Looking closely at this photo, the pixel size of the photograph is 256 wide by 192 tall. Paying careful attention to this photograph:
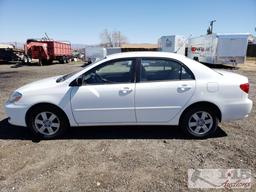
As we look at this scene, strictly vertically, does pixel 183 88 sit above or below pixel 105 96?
above

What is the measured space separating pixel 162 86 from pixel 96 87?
121 centimetres

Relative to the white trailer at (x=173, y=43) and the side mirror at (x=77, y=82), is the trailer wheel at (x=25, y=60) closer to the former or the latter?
the white trailer at (x=173, y=43)

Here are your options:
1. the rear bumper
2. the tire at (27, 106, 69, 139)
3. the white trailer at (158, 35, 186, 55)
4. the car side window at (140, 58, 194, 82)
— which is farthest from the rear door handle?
the white trailer at (158, 35, 186, 55)

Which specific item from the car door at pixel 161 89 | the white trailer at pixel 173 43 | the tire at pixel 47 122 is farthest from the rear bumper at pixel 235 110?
the white trailer at pixel 173 43

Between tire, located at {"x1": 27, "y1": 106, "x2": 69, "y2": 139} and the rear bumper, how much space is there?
299 cm

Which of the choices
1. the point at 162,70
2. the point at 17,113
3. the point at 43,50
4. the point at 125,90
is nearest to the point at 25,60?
the point at 43,50

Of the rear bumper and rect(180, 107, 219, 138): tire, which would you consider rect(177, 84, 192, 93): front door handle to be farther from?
the rear bumper

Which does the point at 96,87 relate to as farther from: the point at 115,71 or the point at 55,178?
the point at 55,178

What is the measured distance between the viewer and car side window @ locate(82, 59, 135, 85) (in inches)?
189

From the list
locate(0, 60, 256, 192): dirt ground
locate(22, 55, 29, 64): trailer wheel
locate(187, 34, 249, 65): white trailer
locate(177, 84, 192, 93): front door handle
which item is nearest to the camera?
locate(0, 60, 256, 192): dirt ground

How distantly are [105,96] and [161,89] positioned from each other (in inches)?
40.4

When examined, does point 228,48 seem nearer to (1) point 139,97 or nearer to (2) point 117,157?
(1) point 139,97

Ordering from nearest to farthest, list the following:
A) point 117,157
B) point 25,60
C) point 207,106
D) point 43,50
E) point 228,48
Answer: point 117,157 < point 207,106 < point 228,48 < point 43,50 < point 25,60

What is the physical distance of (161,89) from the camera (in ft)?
15.4
